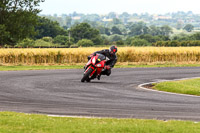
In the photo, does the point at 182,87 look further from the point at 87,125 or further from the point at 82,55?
the point at 82,55

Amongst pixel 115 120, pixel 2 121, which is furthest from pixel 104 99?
pixel 2 121

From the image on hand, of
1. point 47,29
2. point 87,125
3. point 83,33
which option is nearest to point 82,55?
point 87,125

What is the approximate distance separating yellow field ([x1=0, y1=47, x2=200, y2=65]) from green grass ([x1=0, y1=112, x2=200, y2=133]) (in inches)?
1063

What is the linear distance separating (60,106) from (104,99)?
229 cm

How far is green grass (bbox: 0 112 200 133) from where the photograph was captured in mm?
9531

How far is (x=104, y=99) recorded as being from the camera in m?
15.6

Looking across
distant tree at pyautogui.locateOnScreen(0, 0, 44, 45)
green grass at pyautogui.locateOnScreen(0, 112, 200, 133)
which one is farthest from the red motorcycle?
distant tree at pyautogui.locateOnScreen(0, 0, 44, 45)

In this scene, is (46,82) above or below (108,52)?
below

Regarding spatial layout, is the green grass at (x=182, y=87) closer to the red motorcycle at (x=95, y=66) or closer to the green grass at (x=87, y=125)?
the red motorcycle at (x=95, y=66)

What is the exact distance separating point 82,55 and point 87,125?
29.8 meters

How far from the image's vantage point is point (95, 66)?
21000 millimetres

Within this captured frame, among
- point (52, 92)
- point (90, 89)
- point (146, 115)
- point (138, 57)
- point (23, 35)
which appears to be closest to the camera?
point (146, 115)

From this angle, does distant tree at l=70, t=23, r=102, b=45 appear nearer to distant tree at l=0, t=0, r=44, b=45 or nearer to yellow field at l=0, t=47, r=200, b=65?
distant tree at l=0, t=0, r=44, b=45

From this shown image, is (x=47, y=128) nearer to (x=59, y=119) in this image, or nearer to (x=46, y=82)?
(x=59, y=119)
